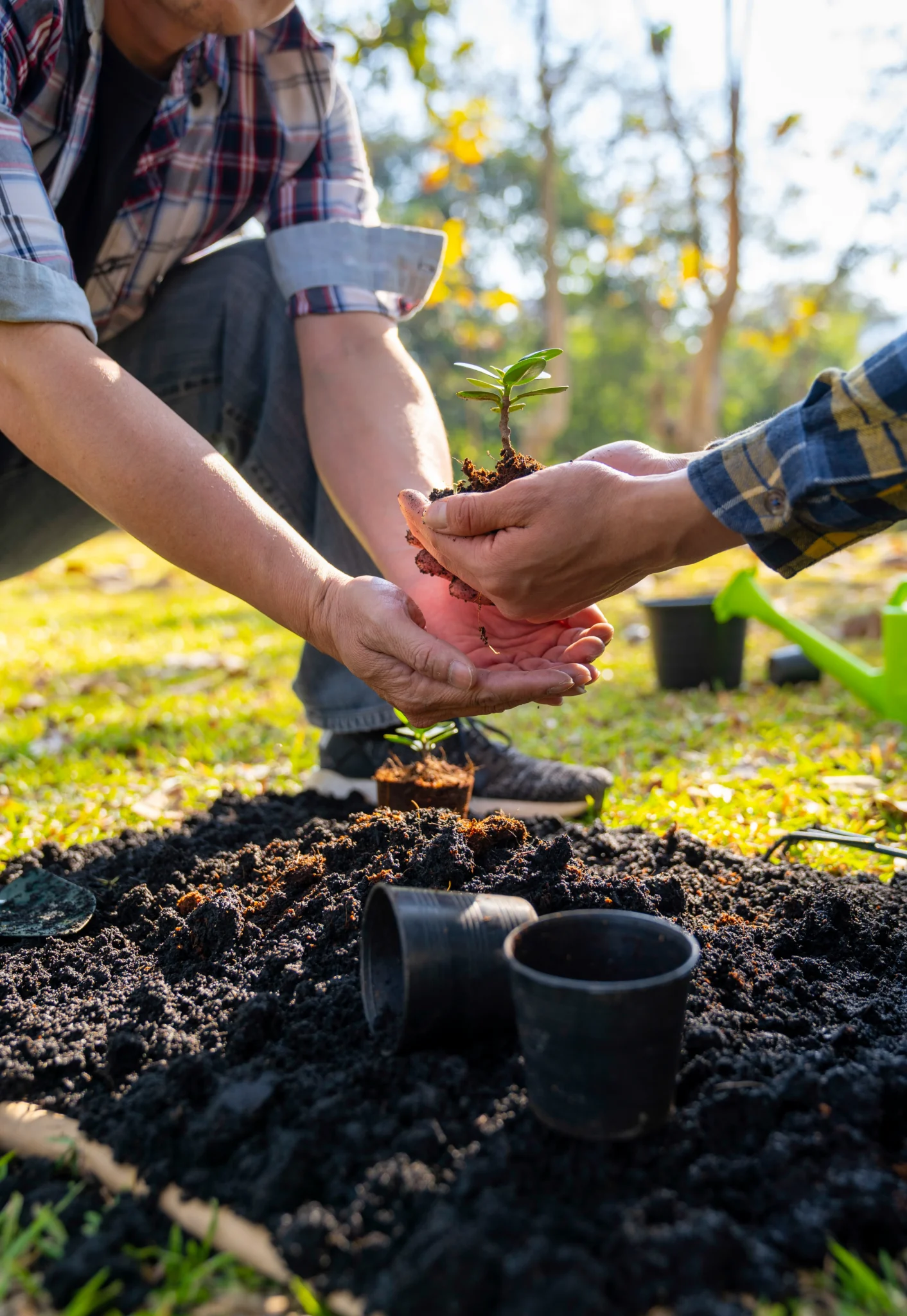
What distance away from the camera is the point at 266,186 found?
2871 millimetres

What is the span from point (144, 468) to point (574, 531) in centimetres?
82

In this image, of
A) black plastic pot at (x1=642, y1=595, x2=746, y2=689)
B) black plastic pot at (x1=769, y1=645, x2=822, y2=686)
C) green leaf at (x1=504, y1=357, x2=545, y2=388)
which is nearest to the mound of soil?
green leaf at (x1=504, y1=357, x2=545, y2=388)

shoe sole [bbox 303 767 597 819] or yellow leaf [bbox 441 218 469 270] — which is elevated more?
yellow leaf [bbox 441 218 469 270]

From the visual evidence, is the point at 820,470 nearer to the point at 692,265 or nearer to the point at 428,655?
the point at 428,655

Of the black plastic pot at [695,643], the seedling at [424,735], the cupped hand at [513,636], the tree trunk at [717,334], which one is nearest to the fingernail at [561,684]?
the cupped hand at [513,636]

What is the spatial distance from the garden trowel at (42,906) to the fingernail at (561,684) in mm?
1063

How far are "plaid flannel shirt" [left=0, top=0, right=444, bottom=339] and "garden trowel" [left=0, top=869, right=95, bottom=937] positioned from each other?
4.83 ft

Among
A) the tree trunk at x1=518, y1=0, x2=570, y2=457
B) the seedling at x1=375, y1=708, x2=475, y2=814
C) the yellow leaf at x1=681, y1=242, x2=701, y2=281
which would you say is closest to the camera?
the seedling at x1=375, y1=708, x2=475, y2=814

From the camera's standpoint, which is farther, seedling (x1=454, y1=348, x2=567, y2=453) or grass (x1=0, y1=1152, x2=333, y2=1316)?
seedling (x1=454, y1=348, x2=567, y2=453)

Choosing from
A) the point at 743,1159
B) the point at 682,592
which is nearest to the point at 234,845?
the point at 743,1159

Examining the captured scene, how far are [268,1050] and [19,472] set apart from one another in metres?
2.00

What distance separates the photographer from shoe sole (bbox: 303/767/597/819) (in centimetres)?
258

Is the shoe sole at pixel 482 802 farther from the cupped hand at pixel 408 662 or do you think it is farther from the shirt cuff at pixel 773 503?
the shirt cuff at pixel 773 503

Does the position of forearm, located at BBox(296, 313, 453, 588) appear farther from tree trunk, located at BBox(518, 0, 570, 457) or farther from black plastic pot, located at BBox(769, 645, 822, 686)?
tree trunk, located at BBox(518, 0, 570, 457)
